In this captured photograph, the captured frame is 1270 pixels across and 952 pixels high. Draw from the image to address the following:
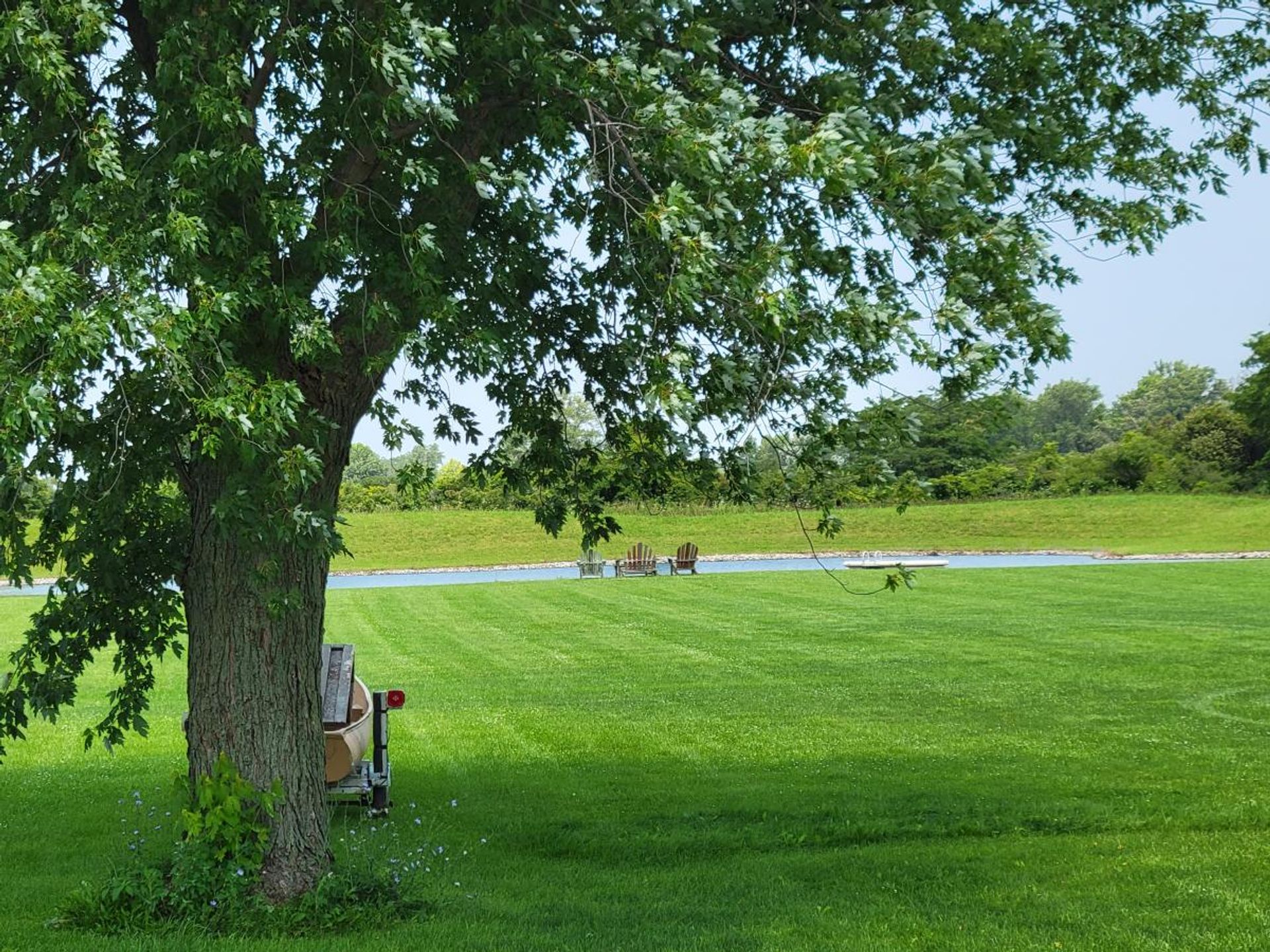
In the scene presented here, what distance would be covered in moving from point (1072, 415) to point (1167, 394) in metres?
12.5

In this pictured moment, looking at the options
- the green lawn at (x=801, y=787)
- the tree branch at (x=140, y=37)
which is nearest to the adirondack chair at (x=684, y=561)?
the green lawn at (x=801, y=787)

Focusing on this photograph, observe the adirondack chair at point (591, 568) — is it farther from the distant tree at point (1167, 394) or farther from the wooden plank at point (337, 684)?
the distant tree at point (1167, 394)

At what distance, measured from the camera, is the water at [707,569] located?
42.7 meters

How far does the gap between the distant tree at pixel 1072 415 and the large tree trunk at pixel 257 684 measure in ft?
342

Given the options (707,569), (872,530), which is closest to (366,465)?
(872,530)

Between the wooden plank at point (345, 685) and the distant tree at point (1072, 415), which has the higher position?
the distant tree at point (1072, 415)

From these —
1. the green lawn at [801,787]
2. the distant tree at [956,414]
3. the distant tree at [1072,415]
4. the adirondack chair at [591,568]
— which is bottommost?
the green lawn at [801,787]

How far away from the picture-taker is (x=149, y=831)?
9.88 m

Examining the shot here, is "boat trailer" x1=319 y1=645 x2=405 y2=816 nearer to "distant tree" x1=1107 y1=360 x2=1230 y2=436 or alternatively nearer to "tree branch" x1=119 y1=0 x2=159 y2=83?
"tree branch" x1=119 y1=0 x2=159 y2=83

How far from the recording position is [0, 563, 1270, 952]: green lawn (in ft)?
24.4

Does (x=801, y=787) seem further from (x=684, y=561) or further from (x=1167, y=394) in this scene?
(x=1167, y=394)

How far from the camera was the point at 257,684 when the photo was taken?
7.73 meters

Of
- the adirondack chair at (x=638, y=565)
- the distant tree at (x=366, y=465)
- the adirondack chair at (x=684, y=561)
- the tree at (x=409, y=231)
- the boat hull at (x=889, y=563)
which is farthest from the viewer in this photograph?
the distant tree at (x=366, y=465)

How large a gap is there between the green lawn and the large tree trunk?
0.87 metres
